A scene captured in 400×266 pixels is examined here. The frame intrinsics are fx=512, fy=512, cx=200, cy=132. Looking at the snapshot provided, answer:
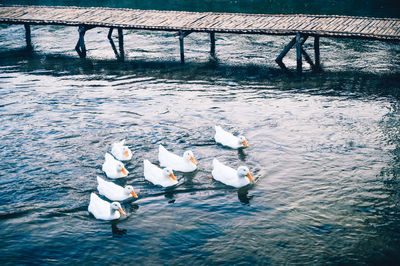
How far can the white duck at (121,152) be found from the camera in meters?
14.6

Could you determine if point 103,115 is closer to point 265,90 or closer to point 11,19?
point 265,90

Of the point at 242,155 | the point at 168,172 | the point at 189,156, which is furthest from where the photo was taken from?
the point at 242,155

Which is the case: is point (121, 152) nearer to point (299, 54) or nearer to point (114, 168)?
point (114, 168)

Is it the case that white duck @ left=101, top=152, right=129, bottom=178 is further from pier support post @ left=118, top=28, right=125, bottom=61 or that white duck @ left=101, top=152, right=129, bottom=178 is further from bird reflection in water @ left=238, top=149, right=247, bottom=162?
pier support post @ left=118, top=28, right=125, bottom=61

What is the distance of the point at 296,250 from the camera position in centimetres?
1091

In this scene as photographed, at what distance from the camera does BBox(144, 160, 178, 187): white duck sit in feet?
43.9

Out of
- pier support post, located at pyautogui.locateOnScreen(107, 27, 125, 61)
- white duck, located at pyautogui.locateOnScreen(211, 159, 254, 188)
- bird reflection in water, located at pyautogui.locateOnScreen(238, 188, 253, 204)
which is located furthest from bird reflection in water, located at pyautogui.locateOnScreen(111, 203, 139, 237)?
pier support post, located at pyautogui.locateOnScreen(107, 27, 125, 61)

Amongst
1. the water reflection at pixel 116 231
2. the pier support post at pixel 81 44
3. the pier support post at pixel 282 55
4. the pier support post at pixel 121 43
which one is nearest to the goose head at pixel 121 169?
the water reflection at pixel 116 231

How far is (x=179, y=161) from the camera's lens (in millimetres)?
14070

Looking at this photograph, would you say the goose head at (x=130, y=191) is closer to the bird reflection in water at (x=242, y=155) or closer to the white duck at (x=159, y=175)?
the white duck at (x=159, y=175)

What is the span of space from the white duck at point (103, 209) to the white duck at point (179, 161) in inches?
95.4

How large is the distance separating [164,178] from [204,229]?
2.29 metres

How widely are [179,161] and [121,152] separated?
69.5 inches

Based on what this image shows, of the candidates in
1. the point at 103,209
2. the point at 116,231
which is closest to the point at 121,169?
the point at 103,209
